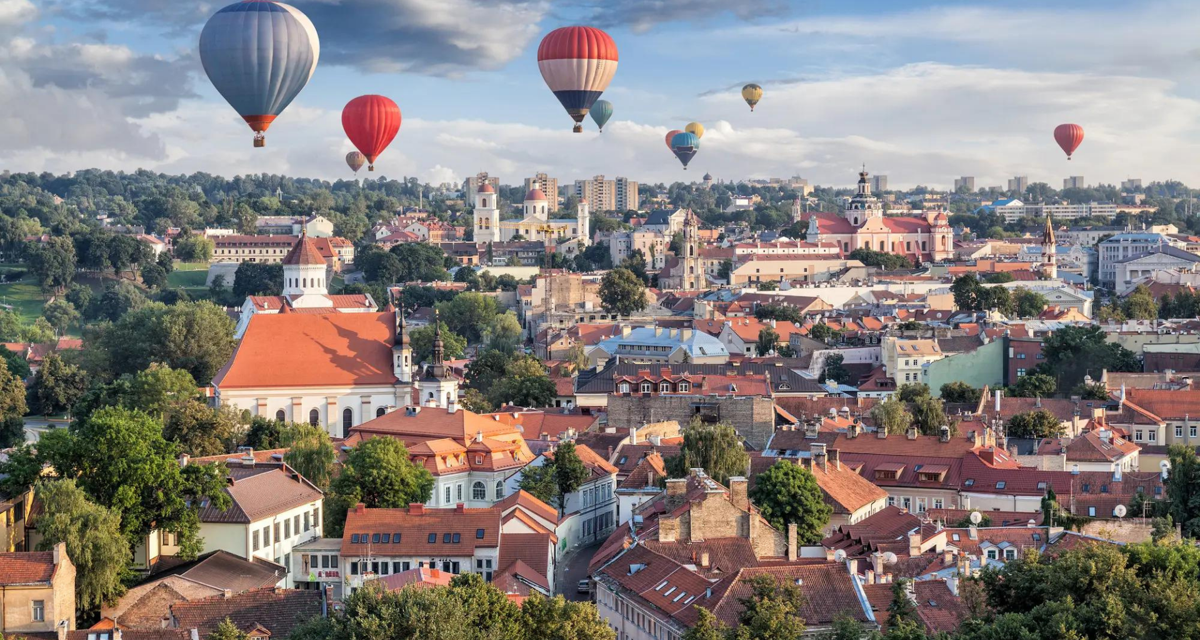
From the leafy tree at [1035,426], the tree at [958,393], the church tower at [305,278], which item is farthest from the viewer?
the church tower at [305,278]

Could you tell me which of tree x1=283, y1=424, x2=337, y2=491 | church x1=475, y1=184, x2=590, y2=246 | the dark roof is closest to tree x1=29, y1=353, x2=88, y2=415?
the dark roof

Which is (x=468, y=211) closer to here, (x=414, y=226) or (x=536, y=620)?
(x=414, y=226)

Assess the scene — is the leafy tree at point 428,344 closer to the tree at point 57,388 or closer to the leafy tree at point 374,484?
the tree at point 57,388

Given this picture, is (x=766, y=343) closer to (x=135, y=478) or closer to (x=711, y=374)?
(x=711, y=374)

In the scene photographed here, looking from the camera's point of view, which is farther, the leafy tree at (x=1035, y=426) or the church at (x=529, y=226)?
the church at (x=529, y=226)

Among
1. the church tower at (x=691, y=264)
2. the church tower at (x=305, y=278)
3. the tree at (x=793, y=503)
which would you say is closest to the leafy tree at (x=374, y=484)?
the tree at (x=793, y=503)

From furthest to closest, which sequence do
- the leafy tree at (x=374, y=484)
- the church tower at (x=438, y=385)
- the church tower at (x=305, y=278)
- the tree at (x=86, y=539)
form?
the church tower at (x=305, y=278) < the church tower at (x=438, y=385) < the leafy tree at (x=374, y=484) < the tree at (x=86, y=539)

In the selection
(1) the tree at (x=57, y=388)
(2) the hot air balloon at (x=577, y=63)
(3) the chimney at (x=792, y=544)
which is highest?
(2) the hot air balloon at (x=577, y=63)
